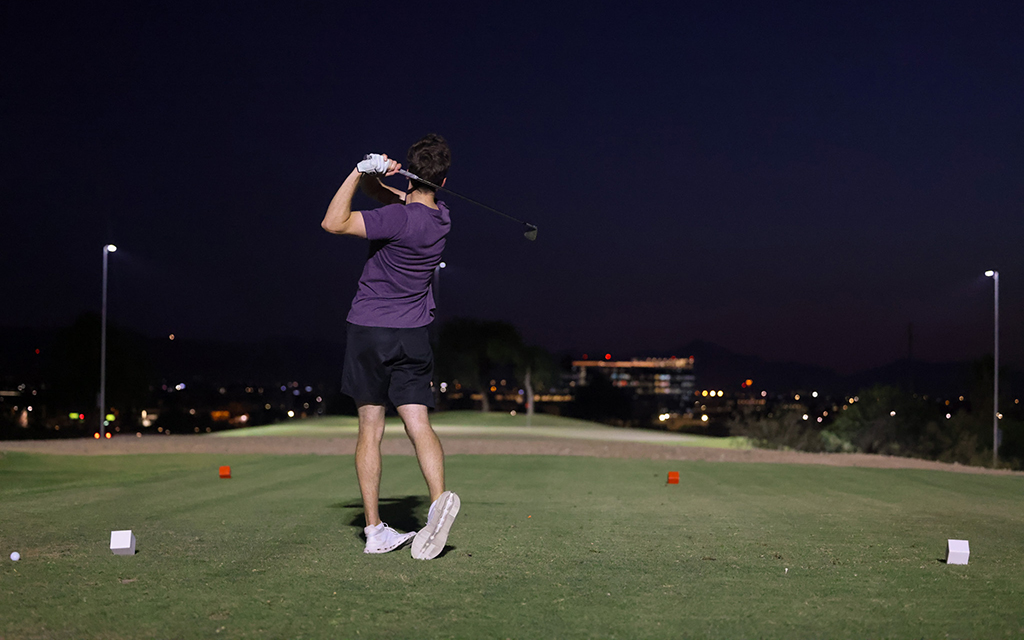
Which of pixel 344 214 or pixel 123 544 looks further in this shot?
pixel 344 214

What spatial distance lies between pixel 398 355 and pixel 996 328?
3447 centimetres

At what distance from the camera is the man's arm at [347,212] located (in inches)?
163

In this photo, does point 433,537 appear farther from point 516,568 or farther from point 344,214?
point 344,214

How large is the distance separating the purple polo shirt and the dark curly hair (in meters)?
0.19

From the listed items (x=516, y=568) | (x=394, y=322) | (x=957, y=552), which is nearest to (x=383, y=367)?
(x=394, y=322)

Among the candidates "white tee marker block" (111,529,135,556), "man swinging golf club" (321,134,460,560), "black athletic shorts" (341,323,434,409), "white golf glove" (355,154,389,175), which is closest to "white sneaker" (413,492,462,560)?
"man swinging golf club" (321,134,460,560)

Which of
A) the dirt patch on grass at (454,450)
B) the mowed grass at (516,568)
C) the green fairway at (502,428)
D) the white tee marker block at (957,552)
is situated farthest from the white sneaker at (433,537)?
the green fairway at (502,428)

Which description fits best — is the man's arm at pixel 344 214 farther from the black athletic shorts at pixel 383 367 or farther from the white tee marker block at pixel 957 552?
the white tee marker block at pixel 957 552

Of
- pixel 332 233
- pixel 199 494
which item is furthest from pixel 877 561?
pixel 199 494

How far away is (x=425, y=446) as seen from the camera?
4.38 meters

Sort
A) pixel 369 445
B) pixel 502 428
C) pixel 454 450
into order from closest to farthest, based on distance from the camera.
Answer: pixel 369 445 → pixel 454 450 → pixel 502 428

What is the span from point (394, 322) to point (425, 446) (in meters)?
0.66

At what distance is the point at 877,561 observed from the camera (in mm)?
4098

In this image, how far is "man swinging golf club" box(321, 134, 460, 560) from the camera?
4.34m
